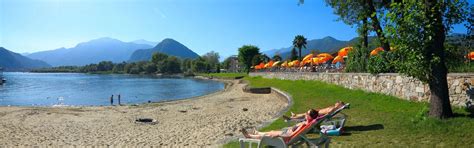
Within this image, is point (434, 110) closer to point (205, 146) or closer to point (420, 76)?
point (420, 76)

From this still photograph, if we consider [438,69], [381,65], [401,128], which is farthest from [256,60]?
[401,128]

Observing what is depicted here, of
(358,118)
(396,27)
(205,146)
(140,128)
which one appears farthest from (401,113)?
(140,128)

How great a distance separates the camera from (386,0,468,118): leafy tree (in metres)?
8.66

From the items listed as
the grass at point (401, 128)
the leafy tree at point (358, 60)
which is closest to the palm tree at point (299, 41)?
the leafy tree at point (358, 60)

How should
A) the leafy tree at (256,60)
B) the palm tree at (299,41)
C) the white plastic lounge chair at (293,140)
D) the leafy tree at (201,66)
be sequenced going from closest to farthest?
the white plastic lounge chair at (293,140)
the palm tree at (299,41)
the leafy tree at (256,60)
the leafy tree at (201,66)

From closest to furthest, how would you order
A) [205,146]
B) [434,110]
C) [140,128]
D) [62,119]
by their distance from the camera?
[434,110]
[205,146]
[140,128]
[62,119]

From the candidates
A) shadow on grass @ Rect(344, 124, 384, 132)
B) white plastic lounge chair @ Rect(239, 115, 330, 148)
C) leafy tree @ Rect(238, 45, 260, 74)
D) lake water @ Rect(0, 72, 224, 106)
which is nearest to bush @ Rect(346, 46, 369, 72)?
shadow on grass @ Rect(344, 124, 384, 132)

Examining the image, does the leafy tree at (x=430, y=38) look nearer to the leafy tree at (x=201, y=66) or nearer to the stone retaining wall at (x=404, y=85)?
the stone retaining wall at (x=404, y=85)

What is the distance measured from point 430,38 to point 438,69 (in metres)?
0.75

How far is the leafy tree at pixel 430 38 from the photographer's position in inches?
341

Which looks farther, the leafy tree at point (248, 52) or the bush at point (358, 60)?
the leafy tree at point (248, 52)

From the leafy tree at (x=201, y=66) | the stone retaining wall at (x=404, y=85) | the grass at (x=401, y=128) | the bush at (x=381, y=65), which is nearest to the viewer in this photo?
the grass at (x=401, y=128)

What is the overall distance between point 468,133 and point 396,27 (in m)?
2.82

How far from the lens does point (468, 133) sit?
7414 millimetres
